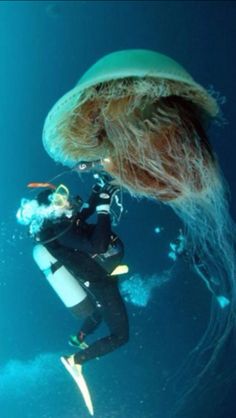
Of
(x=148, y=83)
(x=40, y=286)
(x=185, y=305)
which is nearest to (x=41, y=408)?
(x=40, y=286)

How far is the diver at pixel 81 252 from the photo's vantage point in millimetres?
5941

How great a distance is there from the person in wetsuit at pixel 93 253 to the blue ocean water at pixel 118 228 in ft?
15.8

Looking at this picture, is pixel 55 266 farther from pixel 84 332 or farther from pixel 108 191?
pixel 108 191

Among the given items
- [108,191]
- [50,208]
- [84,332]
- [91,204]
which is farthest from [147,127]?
[84,332]

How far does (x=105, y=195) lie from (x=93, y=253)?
77 centimetres

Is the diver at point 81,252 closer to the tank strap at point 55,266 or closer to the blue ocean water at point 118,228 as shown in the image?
the tank strap at point 55,266

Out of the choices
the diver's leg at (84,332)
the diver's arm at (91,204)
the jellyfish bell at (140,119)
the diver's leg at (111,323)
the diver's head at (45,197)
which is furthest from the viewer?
the diver's leg at (84,332)

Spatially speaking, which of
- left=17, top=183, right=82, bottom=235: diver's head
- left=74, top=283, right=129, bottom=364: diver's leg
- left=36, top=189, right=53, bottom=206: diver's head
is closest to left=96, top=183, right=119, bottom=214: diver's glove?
left=17, top=183, right=82, bottom=235: diver's head

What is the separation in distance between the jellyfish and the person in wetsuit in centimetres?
81

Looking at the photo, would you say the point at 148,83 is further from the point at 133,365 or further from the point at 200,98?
the point at 133,365

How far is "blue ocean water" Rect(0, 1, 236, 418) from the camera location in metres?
9.66

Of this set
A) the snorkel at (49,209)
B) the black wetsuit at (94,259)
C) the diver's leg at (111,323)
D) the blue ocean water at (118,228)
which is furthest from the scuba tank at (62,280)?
the blue ocean water at (118,228)

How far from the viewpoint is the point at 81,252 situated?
6.52m

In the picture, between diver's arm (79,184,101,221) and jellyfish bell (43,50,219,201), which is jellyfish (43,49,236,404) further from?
diver's arm (79,184,101,221)
